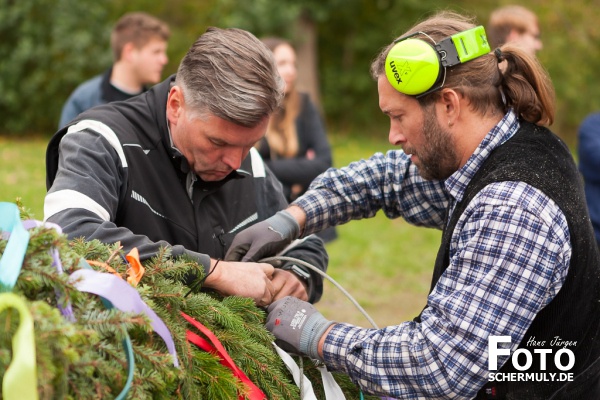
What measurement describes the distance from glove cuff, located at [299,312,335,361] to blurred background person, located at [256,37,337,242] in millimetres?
3314

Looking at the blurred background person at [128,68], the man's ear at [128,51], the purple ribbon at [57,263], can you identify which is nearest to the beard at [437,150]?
the purple ribbon at [57,263]

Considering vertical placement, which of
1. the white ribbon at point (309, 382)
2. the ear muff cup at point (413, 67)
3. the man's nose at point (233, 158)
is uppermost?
the ear muff cup at point (413, 67)

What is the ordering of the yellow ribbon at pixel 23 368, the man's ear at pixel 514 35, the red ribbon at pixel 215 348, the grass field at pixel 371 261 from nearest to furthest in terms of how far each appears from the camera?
the yellow ribbon at pixel 23 368 → the red ribbon at pixel 215 348 → the man's ear at pixel 514 35 → the grass field at pixel 371 261

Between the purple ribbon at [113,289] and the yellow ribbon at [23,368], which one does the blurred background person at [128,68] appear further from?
the yellow ribbon at [23,368]

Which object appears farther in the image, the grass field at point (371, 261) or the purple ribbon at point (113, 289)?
the grass field at point (371, 261)

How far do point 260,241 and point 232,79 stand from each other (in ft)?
2.08

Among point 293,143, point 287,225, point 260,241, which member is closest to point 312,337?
point 260,241

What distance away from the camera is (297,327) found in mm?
2627

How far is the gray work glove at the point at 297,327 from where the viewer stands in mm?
2613

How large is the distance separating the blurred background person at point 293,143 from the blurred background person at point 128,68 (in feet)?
3.59

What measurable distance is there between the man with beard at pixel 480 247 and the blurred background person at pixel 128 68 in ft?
12.5

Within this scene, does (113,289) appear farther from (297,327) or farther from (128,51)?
(128,51)

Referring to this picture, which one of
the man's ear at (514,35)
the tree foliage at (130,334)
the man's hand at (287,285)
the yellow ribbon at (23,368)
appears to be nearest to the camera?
the yellow ribbon at (23,368)

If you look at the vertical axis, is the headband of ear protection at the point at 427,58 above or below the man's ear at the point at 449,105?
above
